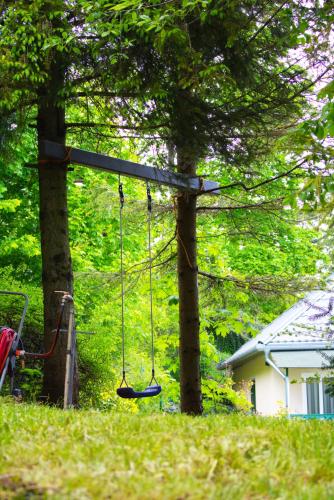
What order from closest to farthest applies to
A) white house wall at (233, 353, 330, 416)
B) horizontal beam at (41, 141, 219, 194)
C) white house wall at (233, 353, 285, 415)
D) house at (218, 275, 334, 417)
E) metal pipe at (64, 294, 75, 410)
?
metal pipe at (64, 294, 75, 410)
horizontal beam at (41, 141, 219, 194)
house at (218, 275, 334, 417)
white house wall at (233, 353, 330, 416)
white house wall at (233, 353, 285, 415)

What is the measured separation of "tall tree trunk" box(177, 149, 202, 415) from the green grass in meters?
6.72

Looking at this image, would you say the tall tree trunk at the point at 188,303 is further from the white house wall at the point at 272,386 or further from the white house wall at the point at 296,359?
the white house wall at the point at 296,359

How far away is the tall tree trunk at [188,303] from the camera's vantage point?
1152 cm

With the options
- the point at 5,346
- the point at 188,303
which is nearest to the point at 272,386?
the point at 188,303

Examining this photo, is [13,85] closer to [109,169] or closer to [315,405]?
[109,169]

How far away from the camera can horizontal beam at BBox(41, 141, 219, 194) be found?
9.00m

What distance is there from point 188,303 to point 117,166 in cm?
309

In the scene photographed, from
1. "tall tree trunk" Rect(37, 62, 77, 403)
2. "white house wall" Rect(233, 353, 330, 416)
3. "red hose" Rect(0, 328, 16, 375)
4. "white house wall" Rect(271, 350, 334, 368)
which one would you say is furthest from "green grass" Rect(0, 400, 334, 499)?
"white house wall" Rect(271, 350, 334, 368)

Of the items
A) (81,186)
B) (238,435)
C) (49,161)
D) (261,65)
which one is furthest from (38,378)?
(81,186)

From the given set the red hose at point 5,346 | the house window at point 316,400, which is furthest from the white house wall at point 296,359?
the red hose at point 5,346

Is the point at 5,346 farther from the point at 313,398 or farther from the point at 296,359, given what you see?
the point at 313,398

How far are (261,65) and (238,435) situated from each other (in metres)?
6.78

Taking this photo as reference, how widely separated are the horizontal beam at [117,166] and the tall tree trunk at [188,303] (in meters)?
0.81

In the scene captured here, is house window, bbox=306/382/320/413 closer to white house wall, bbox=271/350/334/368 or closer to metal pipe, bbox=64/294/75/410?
white house wall, bbox=271/350/334/368
